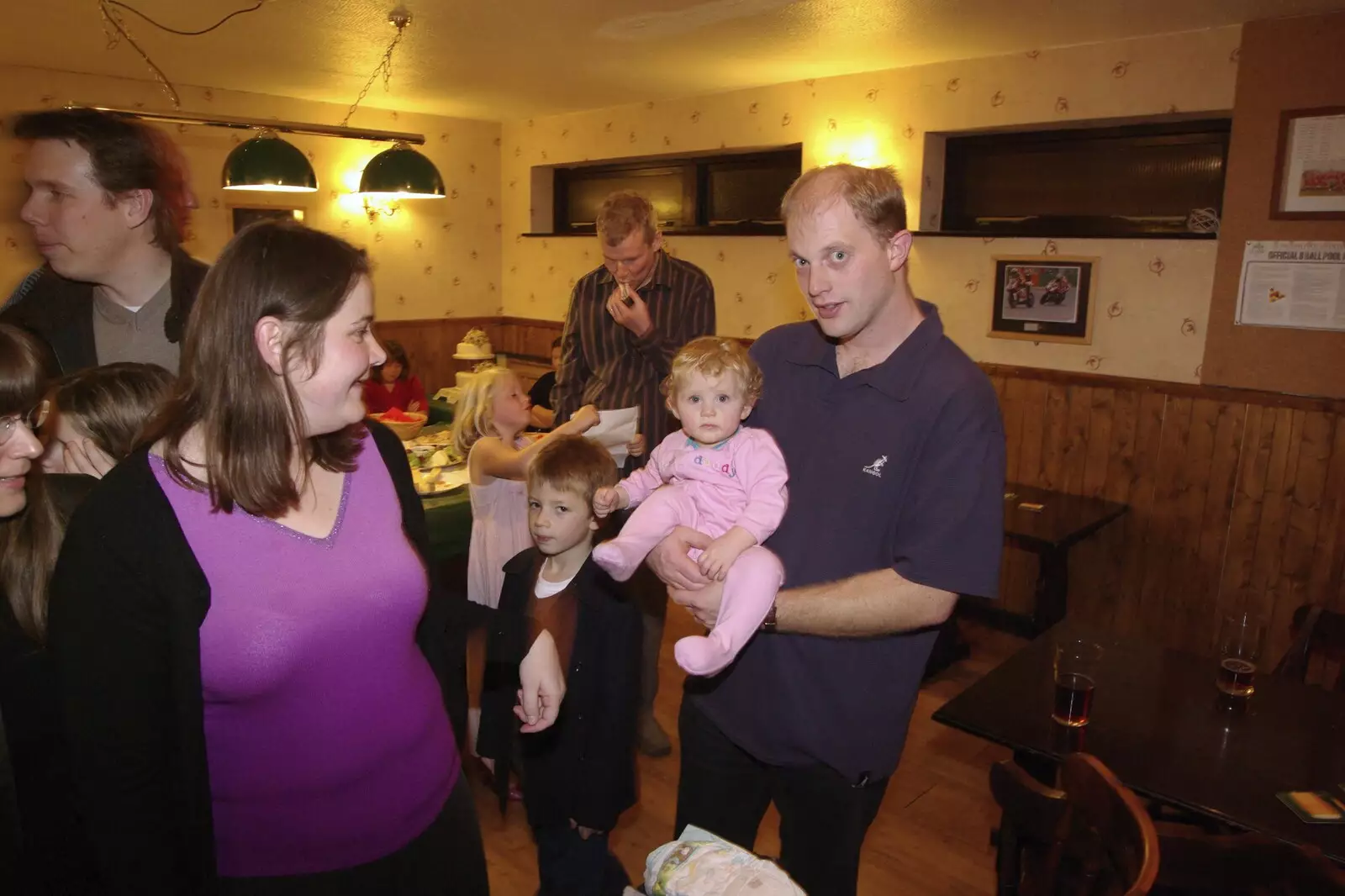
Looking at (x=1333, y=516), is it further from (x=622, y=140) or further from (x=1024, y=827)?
(x=622, y=140)

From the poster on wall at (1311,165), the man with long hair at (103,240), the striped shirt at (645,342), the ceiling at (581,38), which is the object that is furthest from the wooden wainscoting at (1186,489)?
the man with long hair at (103,240)

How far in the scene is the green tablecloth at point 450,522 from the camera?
11.4 ft

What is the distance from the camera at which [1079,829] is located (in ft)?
5.11

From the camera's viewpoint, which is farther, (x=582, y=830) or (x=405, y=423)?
(x=405, y=423)

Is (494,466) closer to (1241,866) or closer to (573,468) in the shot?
(573,468)

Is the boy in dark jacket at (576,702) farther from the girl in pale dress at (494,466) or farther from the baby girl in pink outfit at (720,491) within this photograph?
the baby girl in pink outfit at (720,491)

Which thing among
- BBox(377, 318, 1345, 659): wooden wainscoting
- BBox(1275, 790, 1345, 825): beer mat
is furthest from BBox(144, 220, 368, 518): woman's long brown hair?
BBox(377, 318, 1345, 659): wooden wainscoting

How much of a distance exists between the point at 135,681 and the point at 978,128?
186 inches

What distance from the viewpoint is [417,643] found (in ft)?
4.99

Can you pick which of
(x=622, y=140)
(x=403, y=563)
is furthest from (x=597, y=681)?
(x=622, y=140)

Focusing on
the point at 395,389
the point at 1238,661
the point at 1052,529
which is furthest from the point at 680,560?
the point at 395,389

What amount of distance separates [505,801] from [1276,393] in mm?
3747

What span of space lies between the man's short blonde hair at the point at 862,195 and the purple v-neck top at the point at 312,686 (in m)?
0.94

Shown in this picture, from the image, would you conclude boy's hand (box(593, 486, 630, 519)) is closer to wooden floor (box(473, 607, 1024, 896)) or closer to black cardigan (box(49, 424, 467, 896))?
black cardigan (box(49, 424, 467, 896))
